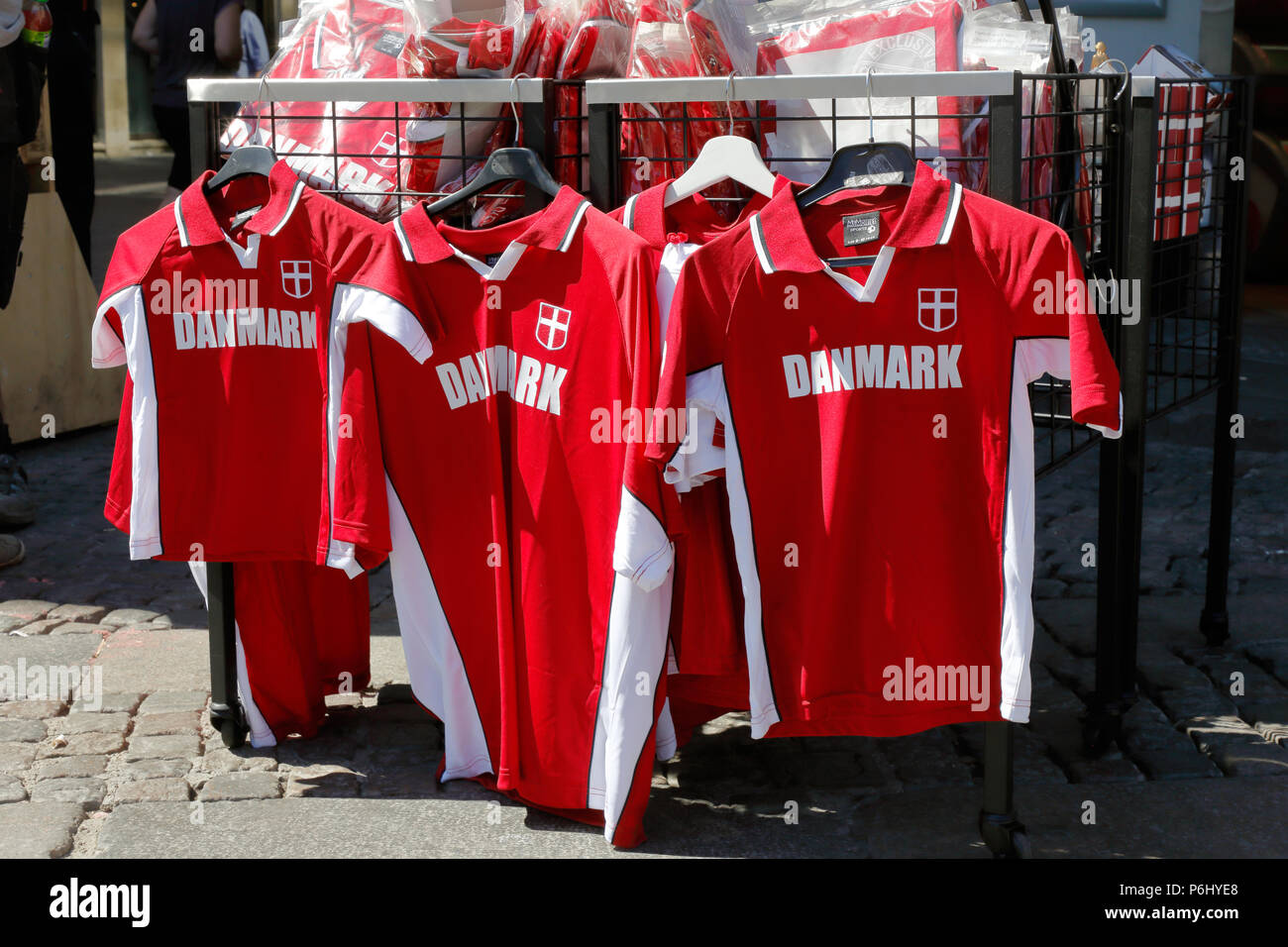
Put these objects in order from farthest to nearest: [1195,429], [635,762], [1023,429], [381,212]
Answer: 1. [1195,429]
2. [381,212]
3. [635,762]
4. [1023,429]

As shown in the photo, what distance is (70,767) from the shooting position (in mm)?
3562

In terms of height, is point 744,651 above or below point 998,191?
below

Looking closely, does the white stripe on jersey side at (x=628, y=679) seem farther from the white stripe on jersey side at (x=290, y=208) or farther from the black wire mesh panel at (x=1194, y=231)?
the black wire mesh panel at (x=1194, y=231)

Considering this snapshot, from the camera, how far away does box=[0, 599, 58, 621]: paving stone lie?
15.2 ft

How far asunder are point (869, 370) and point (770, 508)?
0.34m

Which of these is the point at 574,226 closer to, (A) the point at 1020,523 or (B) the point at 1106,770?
(A) the point at 1020,523

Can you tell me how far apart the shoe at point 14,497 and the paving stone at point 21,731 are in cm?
180

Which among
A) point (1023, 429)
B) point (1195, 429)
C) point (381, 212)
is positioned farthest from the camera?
point (1195, 429)

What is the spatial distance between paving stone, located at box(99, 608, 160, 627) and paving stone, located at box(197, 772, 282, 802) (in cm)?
127

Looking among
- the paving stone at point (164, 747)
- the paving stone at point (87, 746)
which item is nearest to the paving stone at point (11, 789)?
the paving stone at point (87, 746)

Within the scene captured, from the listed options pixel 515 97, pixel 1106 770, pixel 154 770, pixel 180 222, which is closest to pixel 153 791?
pixel 154 770
